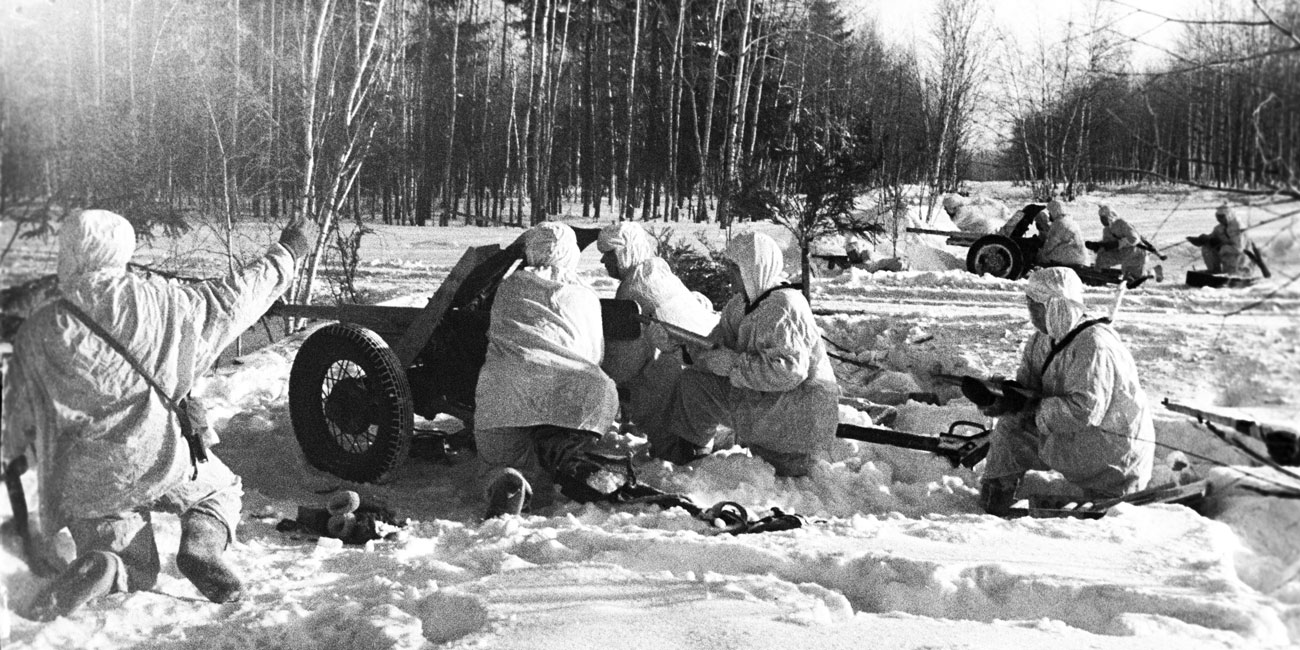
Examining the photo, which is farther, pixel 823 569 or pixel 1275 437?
pixel 823 569

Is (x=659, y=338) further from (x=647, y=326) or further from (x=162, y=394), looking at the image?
(x=162, y=394)

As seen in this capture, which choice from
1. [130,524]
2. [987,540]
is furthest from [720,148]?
[130,524]

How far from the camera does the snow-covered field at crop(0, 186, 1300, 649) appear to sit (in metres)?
2.40

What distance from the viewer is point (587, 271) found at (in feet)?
43.2

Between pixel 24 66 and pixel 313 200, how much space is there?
80 centimetres

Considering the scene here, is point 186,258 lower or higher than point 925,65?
lower

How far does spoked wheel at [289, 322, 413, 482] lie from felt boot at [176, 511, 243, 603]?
64.9 inches

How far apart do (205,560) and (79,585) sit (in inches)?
15.2

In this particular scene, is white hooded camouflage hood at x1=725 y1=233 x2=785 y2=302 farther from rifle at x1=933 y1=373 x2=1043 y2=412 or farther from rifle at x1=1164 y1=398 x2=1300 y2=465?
rifle at x1=1164 y1=398 x2=1300 y2=465

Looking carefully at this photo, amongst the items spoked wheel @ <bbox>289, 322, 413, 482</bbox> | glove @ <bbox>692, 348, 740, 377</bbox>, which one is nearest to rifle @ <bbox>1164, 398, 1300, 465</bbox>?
glove @ <bbox>692, 348, 740, 377</bbox>

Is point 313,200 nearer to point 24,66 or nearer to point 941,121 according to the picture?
point 24,66

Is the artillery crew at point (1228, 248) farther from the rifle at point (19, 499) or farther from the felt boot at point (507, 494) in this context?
the felt boot at point (507, 494)

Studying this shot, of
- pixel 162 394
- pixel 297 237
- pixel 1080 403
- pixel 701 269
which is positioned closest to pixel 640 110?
pixel 701 269

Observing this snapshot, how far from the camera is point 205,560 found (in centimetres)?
297
